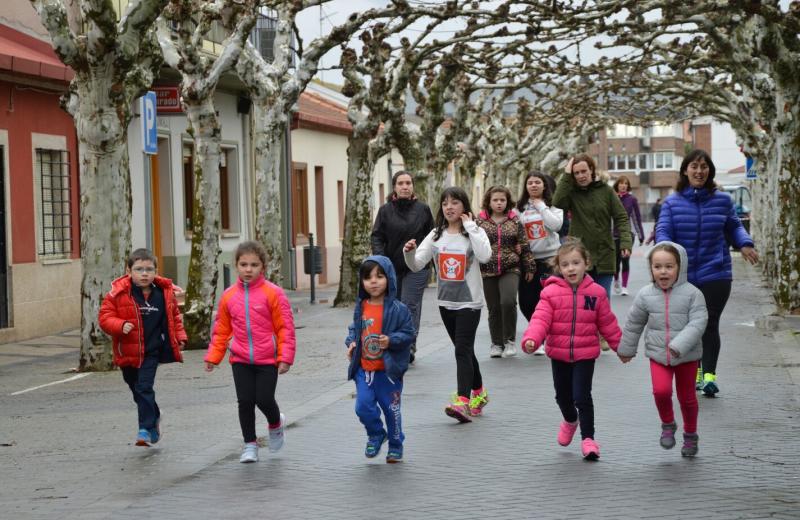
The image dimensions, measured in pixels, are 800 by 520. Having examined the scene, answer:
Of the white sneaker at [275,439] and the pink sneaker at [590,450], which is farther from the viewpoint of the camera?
the white sneaker at [275,439]

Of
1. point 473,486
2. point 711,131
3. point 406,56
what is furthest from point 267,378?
point 711,131

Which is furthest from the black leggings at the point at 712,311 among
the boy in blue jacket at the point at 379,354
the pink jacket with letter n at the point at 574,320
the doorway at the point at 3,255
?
the doorway at the point at 3,255

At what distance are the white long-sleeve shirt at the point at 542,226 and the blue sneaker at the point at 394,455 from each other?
223 inches

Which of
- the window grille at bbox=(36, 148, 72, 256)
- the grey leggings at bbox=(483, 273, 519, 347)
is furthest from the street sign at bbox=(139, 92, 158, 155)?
the window grille at bbox=(36, 148, 72, 256)

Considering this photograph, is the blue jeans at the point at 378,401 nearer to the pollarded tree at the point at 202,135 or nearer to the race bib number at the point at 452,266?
Result: the race bib number at the point at 452,266

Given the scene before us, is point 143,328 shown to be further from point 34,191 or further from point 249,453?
point 34,191

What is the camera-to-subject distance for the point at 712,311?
1058 cm

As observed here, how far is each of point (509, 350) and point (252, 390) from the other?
19.8 feet

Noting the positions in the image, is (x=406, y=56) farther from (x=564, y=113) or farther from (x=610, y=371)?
(x=564, y=113)

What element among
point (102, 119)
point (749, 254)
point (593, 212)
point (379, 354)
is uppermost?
point (102, 119)

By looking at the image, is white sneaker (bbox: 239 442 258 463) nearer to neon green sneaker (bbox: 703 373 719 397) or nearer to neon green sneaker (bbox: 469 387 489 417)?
neon green sneaker (bbox: 469 387 489 417)

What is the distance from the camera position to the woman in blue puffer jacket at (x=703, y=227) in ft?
34.4

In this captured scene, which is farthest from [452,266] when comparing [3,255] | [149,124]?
[3,255]

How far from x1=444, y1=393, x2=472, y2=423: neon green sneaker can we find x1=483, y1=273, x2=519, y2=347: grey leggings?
12.2ft
